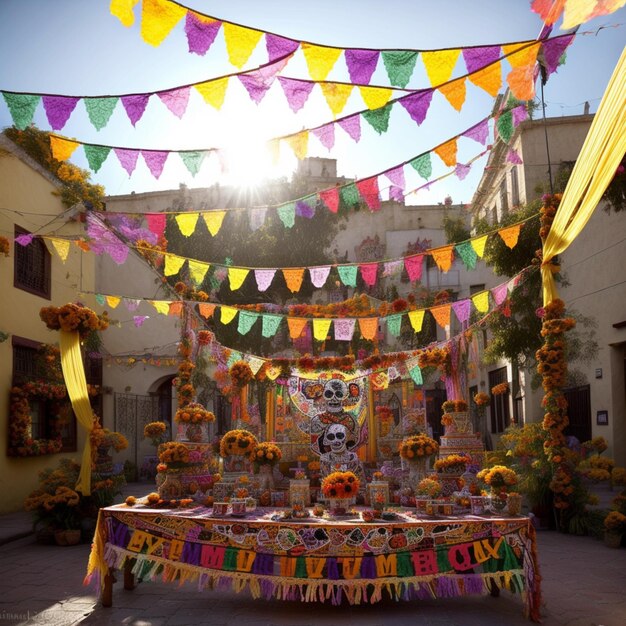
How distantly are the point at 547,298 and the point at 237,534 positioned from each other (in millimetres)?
6105

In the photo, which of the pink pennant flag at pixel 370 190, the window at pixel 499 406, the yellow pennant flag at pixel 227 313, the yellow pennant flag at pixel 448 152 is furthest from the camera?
the window at pixel 499 406

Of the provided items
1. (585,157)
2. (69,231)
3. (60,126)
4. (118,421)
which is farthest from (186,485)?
(118,421)

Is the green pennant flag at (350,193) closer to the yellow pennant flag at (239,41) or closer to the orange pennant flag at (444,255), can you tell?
the orange pennant flag at (444,255)

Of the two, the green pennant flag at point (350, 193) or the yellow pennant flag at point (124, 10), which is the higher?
the yellow pennant flag at point (124, 10)

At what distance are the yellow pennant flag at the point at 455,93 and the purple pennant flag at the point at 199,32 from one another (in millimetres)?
2207

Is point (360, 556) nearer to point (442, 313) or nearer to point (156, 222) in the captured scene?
point (156, 222)

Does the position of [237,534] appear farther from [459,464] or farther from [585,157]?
[585,157]

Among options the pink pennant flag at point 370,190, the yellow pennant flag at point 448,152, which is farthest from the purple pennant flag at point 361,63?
the pink pennant flag at point 370,190

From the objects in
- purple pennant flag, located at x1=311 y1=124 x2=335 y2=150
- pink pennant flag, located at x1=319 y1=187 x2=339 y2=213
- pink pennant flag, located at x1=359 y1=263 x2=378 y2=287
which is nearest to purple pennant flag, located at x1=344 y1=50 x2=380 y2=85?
purple pennant flag, located at x1=311 y1=124 x2=335 y2=150

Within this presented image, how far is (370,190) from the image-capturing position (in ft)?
26.6

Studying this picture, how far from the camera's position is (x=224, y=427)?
76.2ft

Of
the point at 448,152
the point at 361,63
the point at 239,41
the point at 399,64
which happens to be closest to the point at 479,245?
the point at 448,152

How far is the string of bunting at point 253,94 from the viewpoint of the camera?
595 centimetres

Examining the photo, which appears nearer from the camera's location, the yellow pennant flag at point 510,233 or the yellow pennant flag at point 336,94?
the yellow pennant flag at point 336,94
